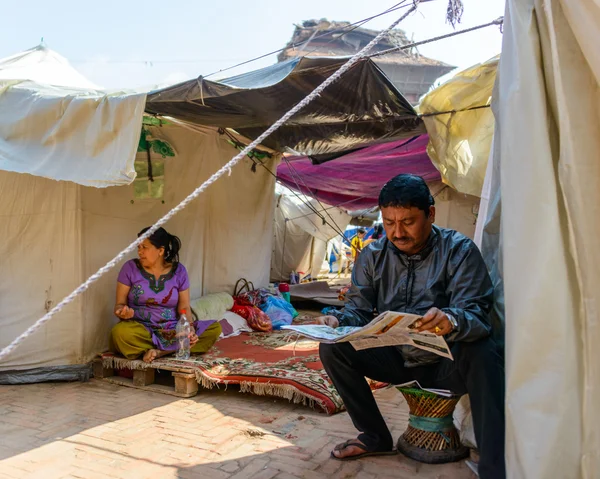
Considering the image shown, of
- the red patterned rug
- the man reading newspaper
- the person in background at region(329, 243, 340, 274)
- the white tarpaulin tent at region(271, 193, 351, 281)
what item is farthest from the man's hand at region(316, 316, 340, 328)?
the person in background at region(329, 243, 340, 274)

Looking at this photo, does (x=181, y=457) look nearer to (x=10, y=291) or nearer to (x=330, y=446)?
(x=330, y=446)

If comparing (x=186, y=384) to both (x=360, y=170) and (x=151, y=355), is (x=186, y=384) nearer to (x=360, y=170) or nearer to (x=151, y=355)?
(x=151, y=355)

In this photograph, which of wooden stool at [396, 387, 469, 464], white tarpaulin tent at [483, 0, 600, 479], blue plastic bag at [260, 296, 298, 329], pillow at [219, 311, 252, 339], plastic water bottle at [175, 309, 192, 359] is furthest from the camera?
blue plastic bag at [260, 296, 298, 329]

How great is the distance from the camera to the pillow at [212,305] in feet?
17.7

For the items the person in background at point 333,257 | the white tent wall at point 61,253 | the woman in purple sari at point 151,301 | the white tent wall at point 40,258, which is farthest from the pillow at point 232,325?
the person in background at point 333,257

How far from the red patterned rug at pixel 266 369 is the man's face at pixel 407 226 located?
129 cm

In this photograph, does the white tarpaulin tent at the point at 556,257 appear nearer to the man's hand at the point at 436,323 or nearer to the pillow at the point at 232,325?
the man's hand at the point at 436,323

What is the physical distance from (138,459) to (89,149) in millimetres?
2030

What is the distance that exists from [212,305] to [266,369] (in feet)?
5.92

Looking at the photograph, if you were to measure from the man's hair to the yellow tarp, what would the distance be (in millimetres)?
2079

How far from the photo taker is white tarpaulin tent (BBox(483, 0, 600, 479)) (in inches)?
65.2

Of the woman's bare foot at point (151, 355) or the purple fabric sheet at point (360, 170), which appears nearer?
the woman's bare foot at point (151, 355)

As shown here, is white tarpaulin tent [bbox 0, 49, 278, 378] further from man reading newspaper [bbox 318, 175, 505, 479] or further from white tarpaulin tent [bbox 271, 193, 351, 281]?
white tarpaulin tent [bbox 271, 193, 351, 281]

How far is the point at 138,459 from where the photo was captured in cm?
267
